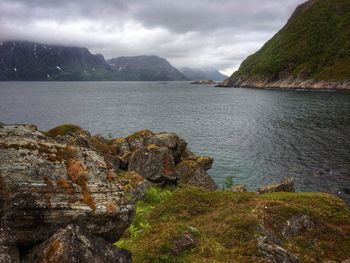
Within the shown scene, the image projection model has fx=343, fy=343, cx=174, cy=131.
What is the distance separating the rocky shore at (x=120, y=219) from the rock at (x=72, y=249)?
0.08ft

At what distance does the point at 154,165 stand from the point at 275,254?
61.4 ft

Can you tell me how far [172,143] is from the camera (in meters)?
38.0

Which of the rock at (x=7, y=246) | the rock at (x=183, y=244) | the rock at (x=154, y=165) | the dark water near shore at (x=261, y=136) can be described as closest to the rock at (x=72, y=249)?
the rock at (x=7, y=246)

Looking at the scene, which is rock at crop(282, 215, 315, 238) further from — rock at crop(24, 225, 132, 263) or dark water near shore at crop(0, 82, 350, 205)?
dark water near shore at crop(0, 82, 350, 205)

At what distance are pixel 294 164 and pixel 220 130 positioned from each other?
3808cm

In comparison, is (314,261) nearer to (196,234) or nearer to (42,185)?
(196,234)

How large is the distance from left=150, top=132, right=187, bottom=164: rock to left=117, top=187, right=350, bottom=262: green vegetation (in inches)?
685

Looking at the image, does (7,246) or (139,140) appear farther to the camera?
(139,140)

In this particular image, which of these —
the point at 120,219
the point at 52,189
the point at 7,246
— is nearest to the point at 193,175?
the point at 120,219

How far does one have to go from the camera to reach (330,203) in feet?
60.3

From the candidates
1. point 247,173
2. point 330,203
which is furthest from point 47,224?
point 247,173

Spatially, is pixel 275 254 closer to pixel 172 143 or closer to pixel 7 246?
pixel 7 246

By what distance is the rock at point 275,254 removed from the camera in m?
12.9

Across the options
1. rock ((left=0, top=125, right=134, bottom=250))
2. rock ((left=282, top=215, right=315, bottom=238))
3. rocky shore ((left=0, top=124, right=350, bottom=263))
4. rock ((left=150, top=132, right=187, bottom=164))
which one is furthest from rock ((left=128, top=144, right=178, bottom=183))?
rock ((left=0, top=125, right=134, bottom=250))
